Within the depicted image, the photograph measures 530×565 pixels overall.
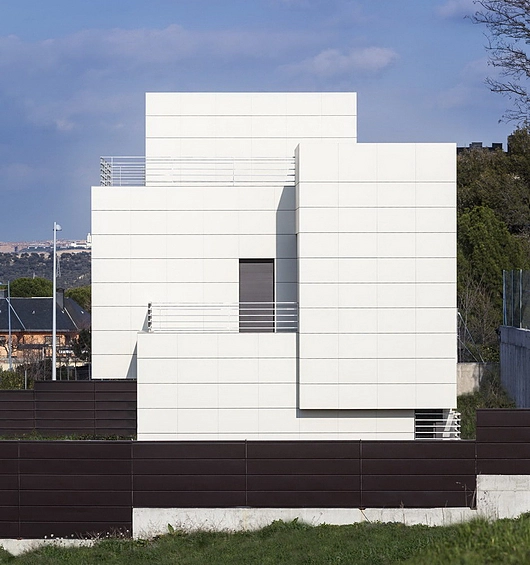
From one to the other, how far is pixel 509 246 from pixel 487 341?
5664mm

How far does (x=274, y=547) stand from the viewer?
1335 centimetres

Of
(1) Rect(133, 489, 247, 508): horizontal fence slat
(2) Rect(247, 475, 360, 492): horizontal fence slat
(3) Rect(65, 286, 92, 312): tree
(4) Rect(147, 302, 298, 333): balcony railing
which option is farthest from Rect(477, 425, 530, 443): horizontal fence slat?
(3) Rect(65, 286, 92, 312): tree

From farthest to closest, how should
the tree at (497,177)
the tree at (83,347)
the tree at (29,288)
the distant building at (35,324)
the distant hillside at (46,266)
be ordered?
the distant hillside at (46,266) → the tree at (29,288) → the distant building at (35,324) → the tree at (83,347) → the tree at (497,177)

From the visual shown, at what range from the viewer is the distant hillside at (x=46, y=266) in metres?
117

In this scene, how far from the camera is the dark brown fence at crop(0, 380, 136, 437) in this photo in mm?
23344

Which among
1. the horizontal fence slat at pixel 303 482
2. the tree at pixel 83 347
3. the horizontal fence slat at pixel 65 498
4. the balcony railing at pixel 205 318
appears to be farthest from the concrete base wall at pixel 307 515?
the tree at pixel 83 347

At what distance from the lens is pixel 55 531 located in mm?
14789

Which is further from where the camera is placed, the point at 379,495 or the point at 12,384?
the point at 12,384

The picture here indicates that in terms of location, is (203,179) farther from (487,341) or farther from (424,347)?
(487,341)

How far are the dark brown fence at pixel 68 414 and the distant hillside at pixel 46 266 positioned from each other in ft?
291

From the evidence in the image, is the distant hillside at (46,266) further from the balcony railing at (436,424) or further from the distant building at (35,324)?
the balcony railing at (436,424)

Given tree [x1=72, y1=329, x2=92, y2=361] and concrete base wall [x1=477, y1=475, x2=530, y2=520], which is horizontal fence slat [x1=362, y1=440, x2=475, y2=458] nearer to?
concrete base wall [x1=477, y1=475, x2=530, y2=520]

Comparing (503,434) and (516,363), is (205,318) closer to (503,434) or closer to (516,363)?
(503,434)

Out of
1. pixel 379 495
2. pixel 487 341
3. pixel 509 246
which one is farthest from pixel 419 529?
pixel 509 246
